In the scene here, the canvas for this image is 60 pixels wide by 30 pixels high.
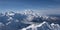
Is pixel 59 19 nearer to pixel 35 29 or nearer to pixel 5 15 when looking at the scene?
pixel 35 29

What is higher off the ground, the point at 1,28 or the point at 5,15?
the point at 5,15

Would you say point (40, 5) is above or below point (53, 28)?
above

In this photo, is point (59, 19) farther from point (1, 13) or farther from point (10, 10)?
point (1, 13)

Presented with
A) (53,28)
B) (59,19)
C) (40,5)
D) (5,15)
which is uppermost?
(40,5)

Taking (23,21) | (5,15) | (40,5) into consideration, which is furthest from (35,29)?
(5,15)

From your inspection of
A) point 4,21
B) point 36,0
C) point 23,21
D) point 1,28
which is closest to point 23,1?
point 36,0

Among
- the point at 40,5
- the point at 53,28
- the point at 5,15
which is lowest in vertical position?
the point at 53,28
